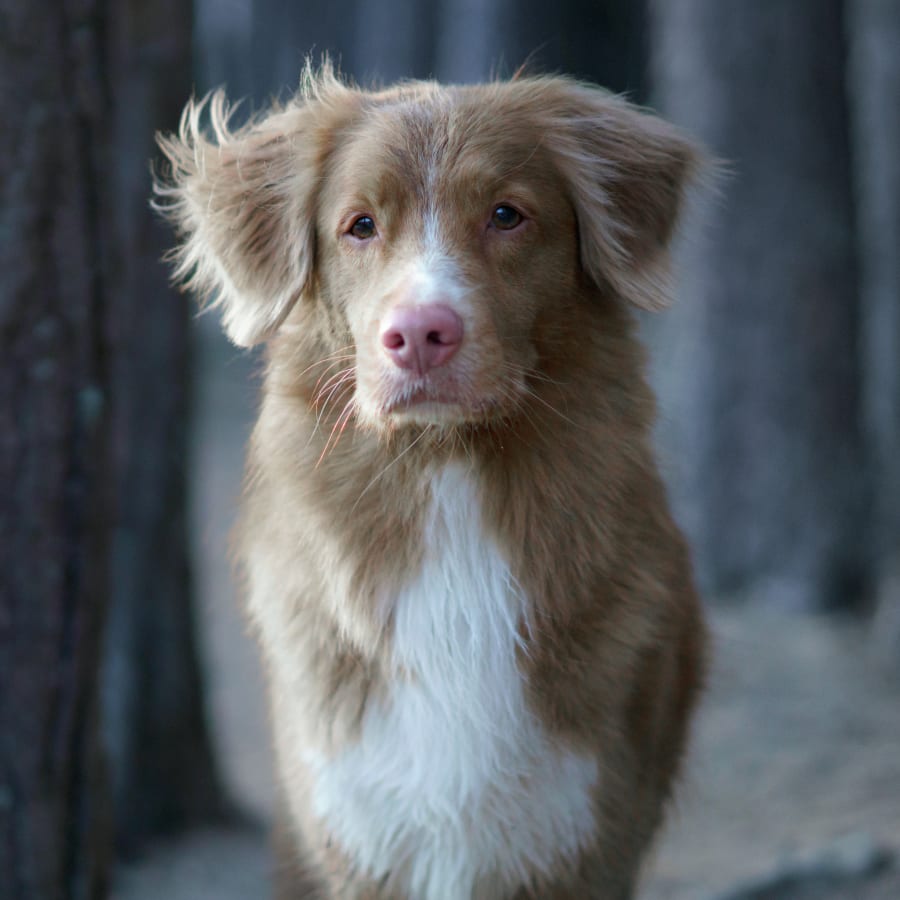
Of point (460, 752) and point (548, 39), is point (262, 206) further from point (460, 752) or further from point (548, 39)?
point (548, 39)

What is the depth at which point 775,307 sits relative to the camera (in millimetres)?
6945

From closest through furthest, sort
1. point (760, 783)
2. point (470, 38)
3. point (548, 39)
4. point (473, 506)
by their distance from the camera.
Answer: point (473, 506) < point (760, 783) < point (470, 38) < point (548, 39)

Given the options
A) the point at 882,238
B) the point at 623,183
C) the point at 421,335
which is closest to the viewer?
the point at 421,335

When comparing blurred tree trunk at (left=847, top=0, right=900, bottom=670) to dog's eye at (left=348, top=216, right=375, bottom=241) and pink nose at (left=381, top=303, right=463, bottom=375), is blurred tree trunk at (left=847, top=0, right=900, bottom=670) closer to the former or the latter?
dog's eye at (left=348, top=216, right=375, bottom=241)

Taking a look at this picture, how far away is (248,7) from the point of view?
27203 millimetres

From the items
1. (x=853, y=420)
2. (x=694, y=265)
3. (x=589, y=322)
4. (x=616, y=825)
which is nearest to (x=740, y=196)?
(x=694, y=265)

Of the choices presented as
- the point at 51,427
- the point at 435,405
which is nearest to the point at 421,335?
the point at 435,405

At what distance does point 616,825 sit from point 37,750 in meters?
1.72

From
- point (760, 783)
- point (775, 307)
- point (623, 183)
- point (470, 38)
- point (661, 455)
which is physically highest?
point (470, 38)

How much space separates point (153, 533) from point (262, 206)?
2.15 metres

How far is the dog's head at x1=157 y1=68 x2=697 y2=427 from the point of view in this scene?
9.16 feet

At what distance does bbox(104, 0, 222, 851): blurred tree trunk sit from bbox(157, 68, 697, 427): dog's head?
4.99 feet

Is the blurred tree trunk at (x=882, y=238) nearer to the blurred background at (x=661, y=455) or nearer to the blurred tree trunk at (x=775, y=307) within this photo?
the blurred background at (x=661, y=455)

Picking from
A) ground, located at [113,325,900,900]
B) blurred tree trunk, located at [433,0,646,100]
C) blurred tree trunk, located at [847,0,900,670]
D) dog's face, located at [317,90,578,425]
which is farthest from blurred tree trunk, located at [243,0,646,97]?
ground, located at [113,325,900,900]
